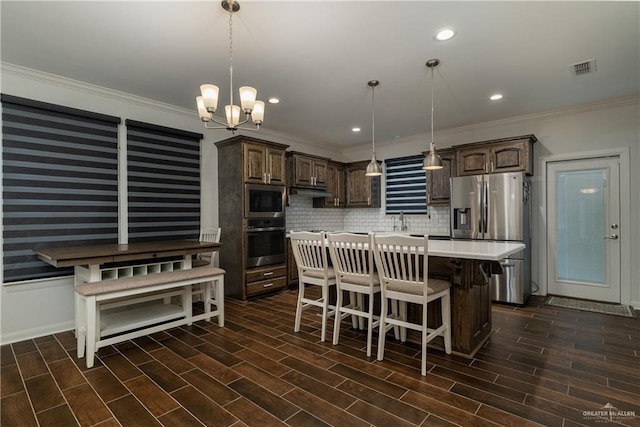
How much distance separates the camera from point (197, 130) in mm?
4562

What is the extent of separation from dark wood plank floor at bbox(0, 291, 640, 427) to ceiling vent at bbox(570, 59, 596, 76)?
2682 mm

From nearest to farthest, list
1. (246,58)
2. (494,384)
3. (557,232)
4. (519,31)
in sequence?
(494,384)
(519,31)
(246,58)
(557,232)

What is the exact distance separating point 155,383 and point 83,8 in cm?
275

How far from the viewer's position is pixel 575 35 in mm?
2566

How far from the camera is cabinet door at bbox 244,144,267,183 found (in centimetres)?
441

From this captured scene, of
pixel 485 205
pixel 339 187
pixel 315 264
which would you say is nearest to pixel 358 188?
pixel 339 187

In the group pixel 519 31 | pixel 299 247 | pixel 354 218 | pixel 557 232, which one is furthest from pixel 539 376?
pixel 354 218

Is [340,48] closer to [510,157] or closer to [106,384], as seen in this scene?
[510,157]

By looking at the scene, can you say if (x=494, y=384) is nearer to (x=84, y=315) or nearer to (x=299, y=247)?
(x=299, y=247)

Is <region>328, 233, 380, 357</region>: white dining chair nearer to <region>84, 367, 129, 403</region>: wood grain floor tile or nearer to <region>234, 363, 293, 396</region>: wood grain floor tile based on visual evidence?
<region>234, 363, 293, 396</region>: wood grain floor tile

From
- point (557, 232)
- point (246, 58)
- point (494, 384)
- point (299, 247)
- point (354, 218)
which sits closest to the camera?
point (494, 384)

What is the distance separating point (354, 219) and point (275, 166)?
8.78 feet

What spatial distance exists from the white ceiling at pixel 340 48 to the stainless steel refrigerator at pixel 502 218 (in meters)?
1.09

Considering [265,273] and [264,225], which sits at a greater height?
[264,225]
